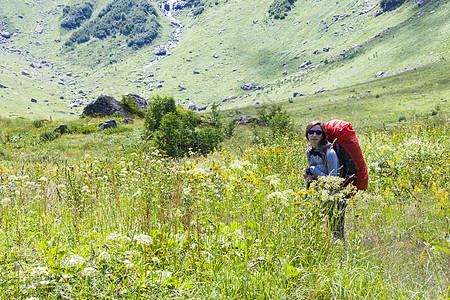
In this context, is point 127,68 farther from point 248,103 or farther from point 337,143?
point 337,143

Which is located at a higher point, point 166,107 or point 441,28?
point 441,28

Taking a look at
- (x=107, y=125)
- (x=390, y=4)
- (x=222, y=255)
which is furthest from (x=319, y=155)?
(x=390, y=4)

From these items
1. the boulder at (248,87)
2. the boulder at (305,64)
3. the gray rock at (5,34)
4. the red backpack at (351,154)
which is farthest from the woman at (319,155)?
the gray rock at (5,34)

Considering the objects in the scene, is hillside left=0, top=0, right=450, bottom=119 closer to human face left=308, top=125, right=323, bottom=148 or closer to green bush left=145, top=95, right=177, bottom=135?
green bush left=145, top=95, right=177, bottom=135

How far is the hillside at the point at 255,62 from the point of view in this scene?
90312 millimetres

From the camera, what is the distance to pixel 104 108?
85.5ft

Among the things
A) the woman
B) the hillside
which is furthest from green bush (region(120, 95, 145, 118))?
the hillside

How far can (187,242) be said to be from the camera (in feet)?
8.79

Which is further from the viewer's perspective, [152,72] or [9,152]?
[152,72]

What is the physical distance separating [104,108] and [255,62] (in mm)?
145902

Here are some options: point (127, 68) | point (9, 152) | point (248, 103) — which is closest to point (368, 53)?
point (248, 103)

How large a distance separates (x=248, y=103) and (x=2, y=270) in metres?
113

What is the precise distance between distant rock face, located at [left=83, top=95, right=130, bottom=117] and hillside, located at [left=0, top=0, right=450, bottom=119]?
1815 inches

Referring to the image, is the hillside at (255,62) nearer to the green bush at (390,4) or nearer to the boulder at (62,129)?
the green bush at (390,4)
